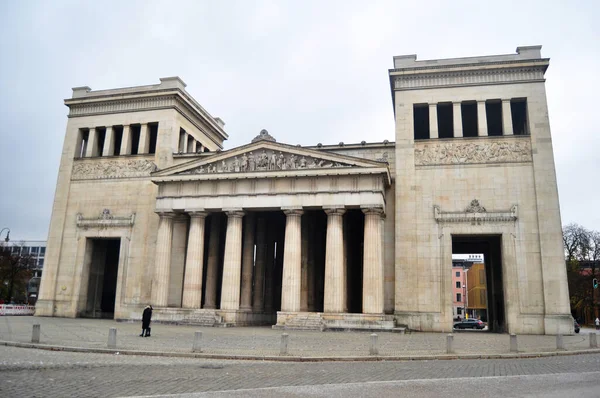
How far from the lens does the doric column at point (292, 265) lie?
39469 mm

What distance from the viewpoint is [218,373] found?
15.1m

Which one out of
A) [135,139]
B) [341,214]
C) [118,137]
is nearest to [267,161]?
[341,214]

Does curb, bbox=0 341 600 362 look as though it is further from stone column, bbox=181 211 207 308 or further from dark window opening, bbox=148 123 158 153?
→ dark window opening, bbox=148 123 158 153

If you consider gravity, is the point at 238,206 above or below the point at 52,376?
above

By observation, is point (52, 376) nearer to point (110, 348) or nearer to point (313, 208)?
point (110, 348)

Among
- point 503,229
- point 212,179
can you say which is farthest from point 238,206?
point 503,229

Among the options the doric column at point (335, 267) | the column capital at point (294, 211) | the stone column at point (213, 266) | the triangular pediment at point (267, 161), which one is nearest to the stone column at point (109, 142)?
the triangular pediment at point (267, 161)

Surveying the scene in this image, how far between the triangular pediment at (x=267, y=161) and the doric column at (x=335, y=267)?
3936mm

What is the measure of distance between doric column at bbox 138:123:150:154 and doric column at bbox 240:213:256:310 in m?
12.8

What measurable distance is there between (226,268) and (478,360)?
25557 millimetres

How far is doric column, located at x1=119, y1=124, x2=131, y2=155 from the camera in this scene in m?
50.7

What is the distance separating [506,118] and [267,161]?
20.1 meters

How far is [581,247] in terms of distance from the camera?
253 feet

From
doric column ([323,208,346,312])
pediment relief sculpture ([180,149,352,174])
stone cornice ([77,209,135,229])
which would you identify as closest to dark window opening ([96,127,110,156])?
stone cornice ([77,209,135,229])
